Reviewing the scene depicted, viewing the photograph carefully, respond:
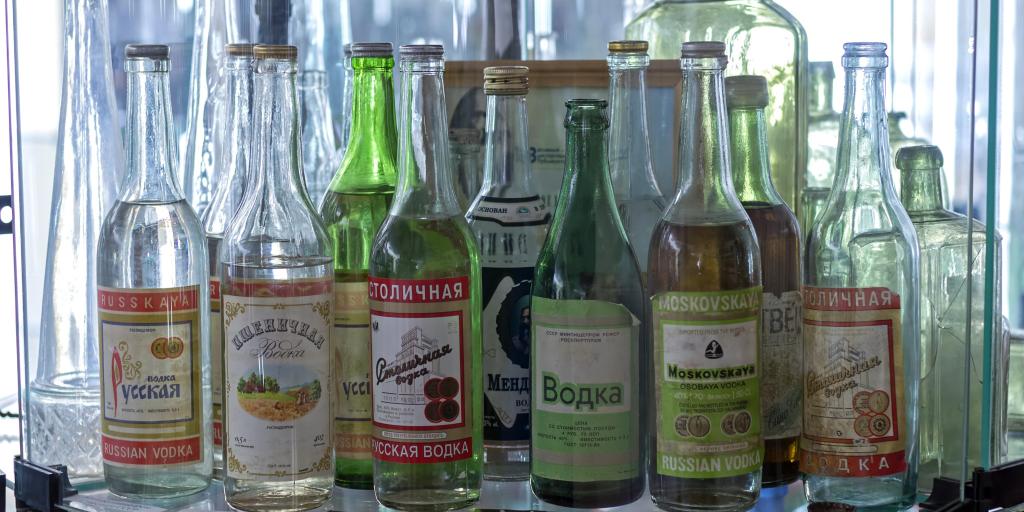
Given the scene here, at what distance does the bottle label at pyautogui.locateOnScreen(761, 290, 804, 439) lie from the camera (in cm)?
72

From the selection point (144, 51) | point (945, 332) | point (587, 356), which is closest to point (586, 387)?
point (587, 356)

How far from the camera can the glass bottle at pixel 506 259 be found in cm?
75

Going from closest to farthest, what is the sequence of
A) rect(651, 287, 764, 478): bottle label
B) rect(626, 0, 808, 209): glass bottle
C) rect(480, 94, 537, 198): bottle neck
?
rect(651, 287, 764, 478): bottle label, rect(480, 94, 537, 198): bottle neck, rect(626, 0, 808, 209): glass bottle

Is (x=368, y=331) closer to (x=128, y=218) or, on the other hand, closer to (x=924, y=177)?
(x=128, y=218)

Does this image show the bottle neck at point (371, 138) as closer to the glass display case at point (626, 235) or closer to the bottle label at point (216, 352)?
the glass display case at point (626, 235)

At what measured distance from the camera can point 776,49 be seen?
2.87 ft

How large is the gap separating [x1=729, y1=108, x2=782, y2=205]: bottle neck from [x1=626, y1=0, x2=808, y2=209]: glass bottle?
12 cm

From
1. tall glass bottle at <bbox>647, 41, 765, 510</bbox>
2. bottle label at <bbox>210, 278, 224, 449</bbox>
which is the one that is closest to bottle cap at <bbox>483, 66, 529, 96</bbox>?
tall glass bottle at <bbox>647, 41, 765, 510</bbox>

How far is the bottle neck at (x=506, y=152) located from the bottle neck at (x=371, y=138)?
66mm

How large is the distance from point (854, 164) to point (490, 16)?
36 centimetres

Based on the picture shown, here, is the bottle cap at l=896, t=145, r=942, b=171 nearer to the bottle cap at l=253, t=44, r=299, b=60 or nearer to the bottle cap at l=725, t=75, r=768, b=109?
the bottle cap at l=725, t=75, r=768, b=109

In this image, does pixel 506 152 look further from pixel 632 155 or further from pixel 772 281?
pixel 772 281

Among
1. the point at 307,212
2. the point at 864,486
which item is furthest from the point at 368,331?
the point at 864,486

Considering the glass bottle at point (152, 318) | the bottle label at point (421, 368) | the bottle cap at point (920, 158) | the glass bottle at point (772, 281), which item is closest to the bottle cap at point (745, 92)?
the glass bottle at point (772, 281)
